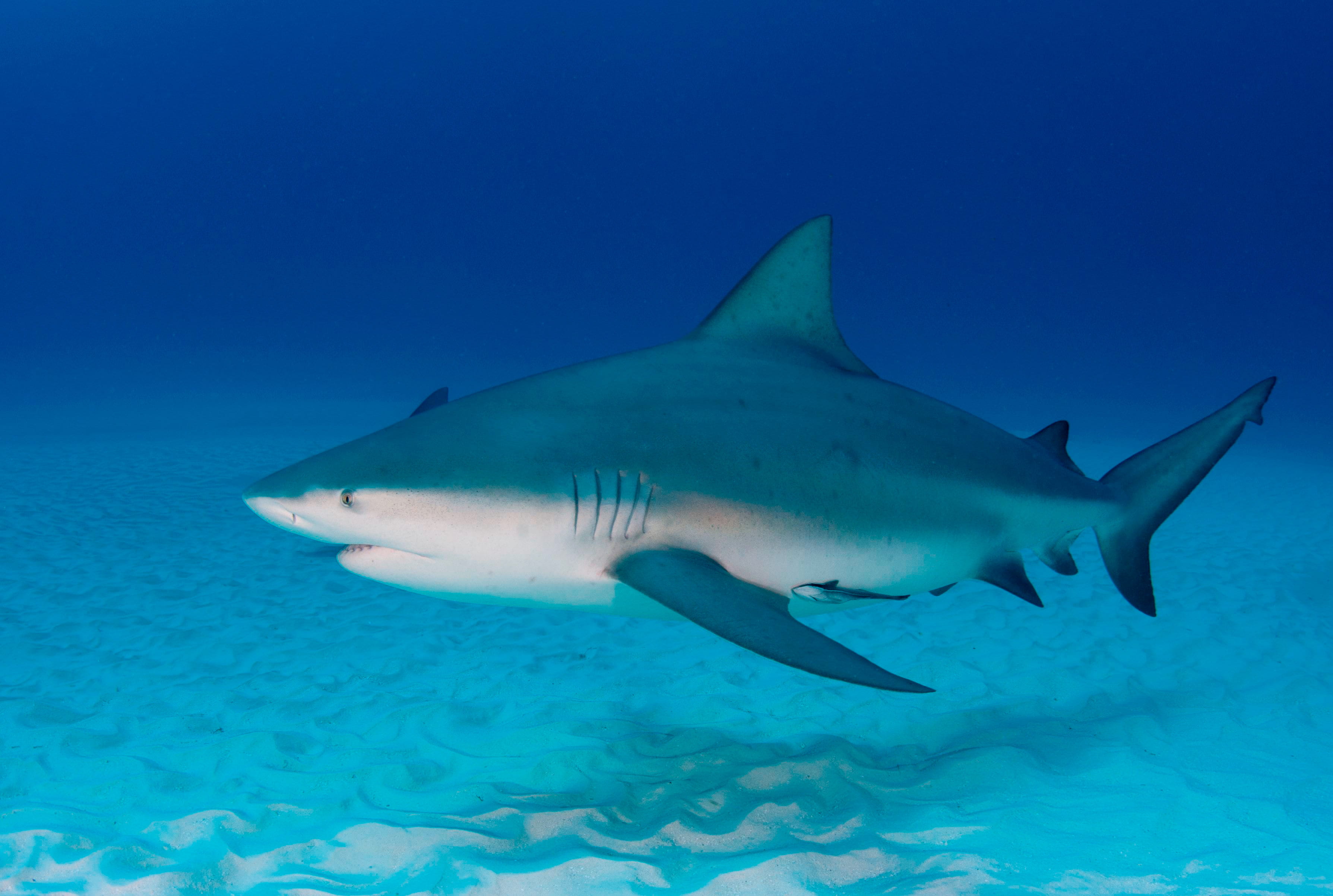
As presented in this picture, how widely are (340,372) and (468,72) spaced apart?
6470cm

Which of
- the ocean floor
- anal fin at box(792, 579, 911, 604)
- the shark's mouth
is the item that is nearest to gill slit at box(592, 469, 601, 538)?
the shark's mouth

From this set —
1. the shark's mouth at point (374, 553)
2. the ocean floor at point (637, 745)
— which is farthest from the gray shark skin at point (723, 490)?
the ocean floor at point (637, 745)

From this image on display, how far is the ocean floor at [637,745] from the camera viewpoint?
212cm

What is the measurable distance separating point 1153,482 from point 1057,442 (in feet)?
1.42

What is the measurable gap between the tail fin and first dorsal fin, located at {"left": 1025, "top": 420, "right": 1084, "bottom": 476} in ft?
0.64

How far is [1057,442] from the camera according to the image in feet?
9.47

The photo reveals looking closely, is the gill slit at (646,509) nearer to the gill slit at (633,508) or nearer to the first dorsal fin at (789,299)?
the gill slit at (633,508)

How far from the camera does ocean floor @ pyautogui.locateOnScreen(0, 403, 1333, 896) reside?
6.94ft

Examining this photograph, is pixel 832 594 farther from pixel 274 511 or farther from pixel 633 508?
pixel 274 511

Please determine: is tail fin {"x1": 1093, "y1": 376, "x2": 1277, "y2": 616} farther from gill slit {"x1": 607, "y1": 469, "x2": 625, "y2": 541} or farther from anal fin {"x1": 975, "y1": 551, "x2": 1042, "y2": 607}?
gill slit {"x1": 607, "y1": 469, "x2": 625, "y2": 541}

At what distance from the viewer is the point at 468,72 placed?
8894 cm

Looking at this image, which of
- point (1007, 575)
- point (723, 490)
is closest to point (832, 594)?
point (723, 490)

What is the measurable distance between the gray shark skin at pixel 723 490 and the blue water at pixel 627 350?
0.89 m

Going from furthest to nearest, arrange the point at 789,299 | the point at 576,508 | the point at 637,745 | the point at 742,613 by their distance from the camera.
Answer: the point at 637,745, the point at 789,299, the point at 576,508, the point at 742,613
